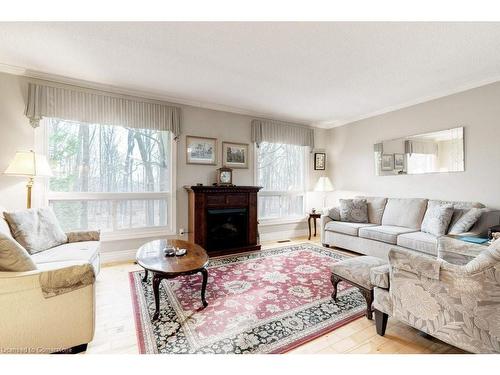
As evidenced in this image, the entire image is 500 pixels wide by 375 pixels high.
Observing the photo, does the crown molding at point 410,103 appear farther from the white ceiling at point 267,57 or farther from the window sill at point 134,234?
the window sill at point 134,234

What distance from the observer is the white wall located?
284 centimetres

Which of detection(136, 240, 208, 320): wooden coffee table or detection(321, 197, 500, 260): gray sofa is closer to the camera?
detection(136, 240, 208, 320): wooden coffee table

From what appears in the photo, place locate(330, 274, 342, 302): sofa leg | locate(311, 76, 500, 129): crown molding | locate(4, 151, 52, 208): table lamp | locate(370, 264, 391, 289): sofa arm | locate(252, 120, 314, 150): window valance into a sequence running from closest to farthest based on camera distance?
locate(370, 264, 391, 289): sofa arm
locate(330, 274, 342, 302): sofa leg
locate(4, 151, 52, 208): table lamp
locate(311, 76, 500, 129): crown molding
locate(252, 120, 314, 150): window valance

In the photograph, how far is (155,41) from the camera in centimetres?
227

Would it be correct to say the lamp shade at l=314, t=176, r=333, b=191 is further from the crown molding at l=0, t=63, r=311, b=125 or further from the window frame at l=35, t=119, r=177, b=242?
A: the window frame at l=35, t=119, r=177, b=242

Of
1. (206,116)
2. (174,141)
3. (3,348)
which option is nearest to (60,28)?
(174,141)

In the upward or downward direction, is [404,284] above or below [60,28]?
below

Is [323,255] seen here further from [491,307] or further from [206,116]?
[206,116]

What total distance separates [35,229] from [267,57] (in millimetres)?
3004

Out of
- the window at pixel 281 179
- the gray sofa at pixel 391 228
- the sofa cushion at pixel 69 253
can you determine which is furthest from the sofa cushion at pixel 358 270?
the window at pixel 281 179

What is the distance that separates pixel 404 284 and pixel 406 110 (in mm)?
3624

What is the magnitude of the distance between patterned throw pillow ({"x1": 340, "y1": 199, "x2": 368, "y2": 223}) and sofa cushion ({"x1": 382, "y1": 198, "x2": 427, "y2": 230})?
316 mm

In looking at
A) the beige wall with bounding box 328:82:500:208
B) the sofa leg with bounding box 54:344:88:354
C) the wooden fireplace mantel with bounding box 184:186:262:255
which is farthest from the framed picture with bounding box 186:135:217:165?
the beige wall with bounding box 328:82:500:208

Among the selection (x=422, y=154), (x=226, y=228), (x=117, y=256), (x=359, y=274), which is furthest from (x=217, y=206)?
(x=422, y=154)
